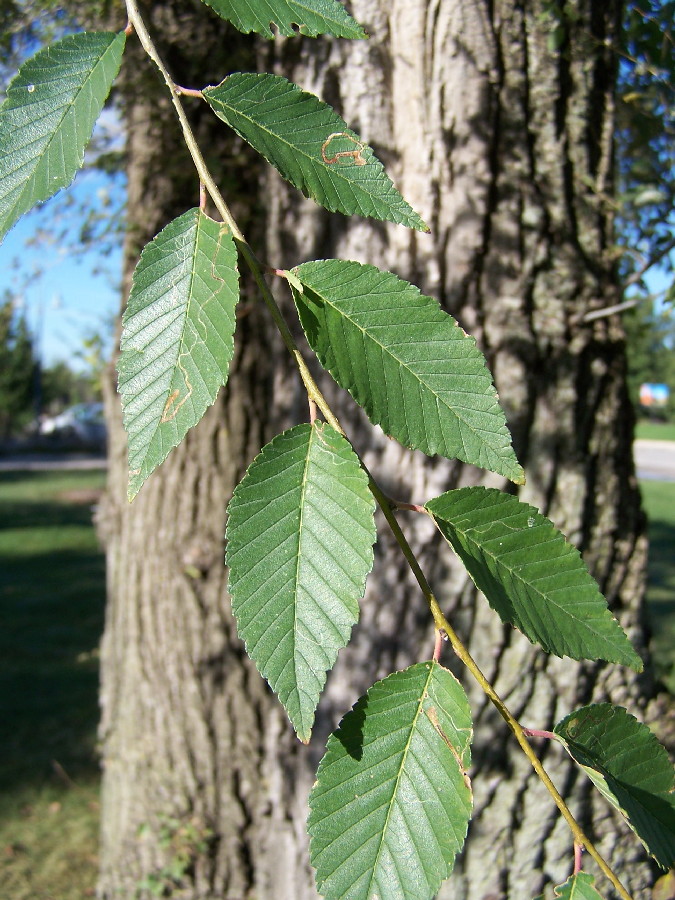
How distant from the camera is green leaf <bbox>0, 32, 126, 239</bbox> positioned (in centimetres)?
63

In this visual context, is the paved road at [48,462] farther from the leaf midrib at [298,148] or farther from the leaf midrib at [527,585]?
the leaf midrib at [527,585]

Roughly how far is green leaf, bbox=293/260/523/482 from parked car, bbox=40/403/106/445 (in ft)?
82.2

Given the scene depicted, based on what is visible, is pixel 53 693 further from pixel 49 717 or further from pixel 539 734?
pixel 539 734

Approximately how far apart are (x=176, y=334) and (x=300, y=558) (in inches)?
7.9

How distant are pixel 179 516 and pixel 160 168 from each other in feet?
3.97

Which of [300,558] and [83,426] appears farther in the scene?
[83,426]

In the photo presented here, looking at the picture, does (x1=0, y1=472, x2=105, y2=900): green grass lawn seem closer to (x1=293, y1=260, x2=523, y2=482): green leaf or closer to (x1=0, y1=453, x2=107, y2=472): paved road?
(x1=293, y1=260, x2=523, y2=482): green leaf

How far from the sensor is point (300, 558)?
54cm

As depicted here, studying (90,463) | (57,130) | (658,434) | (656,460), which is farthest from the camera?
(658,434)

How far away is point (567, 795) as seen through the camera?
1.70m

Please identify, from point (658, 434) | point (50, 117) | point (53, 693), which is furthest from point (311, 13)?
point (658, 434)

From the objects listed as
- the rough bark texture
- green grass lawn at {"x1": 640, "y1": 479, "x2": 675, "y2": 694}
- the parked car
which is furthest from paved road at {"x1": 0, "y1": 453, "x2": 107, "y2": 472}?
the rough bark texture

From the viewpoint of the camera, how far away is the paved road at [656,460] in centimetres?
1812

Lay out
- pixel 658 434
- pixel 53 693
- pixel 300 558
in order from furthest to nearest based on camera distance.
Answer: pixel 658 434 → pixel 53 693 → pixel 300 558
